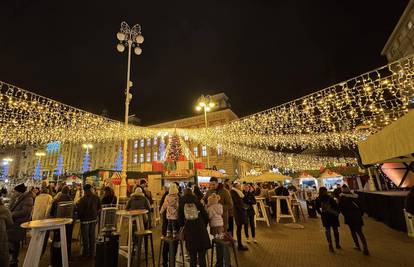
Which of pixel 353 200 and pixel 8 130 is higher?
pixel 8 130

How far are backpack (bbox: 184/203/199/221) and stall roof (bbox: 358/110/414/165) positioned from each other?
12.1 ft

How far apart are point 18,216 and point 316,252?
749 cm

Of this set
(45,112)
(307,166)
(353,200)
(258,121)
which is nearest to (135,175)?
(45,112)

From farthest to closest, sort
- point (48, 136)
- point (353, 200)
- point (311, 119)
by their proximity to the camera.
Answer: point (48, 136)
point (311, 119)
point (353, 200)

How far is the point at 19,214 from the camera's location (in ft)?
15.9

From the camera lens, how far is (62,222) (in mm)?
4082

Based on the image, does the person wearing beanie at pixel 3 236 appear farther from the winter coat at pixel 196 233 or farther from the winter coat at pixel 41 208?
the winter coat at pixel 196 233

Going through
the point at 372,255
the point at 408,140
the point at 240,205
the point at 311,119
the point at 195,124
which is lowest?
the point at 372,255

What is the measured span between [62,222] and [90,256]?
2098 mm

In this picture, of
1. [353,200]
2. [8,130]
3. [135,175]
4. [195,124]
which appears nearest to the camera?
[353,200]

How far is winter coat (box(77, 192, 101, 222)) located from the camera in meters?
5.54

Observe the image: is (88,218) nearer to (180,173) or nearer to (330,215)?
(330,215)

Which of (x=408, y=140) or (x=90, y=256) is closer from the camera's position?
(x=408, y=140)

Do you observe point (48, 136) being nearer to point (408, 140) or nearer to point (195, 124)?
point (408, 140)
